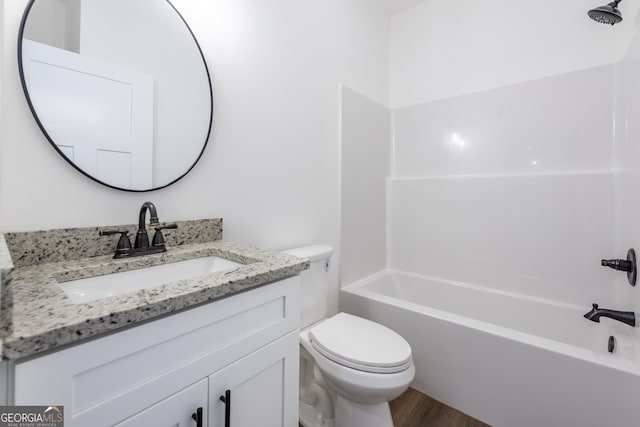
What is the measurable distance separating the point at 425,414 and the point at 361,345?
2.28 ft

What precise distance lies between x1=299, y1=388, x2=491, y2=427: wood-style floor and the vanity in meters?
0.84

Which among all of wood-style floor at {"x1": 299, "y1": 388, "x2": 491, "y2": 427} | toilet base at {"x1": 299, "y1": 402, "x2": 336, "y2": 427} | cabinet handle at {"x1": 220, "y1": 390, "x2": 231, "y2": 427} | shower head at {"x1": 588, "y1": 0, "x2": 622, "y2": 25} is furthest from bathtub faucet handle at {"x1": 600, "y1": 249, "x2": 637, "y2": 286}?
cabinet handle at {"x1": 220, "y1": 390, "x2": 231, "y2": 427}

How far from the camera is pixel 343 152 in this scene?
199 cm

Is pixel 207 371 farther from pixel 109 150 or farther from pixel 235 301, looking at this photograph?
pixel 109 150

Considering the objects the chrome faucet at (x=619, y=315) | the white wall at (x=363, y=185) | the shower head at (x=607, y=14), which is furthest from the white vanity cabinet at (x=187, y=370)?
the shower head at (x=607, y=14)

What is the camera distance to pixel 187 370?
67 centimetres

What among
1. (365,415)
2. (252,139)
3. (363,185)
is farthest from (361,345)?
(363,185)

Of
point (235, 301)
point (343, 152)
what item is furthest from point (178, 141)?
point (343, 152)

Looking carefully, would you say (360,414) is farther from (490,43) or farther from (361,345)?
(490,43)

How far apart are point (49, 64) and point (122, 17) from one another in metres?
0.31

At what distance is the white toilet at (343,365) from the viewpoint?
44.3 inches

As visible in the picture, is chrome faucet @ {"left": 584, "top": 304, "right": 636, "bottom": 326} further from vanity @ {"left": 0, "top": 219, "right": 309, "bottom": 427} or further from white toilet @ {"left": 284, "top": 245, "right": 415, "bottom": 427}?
vanity @ {"left": 0, "top": 219, "right": 309, "bottom": 427}

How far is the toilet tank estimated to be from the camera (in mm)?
1481

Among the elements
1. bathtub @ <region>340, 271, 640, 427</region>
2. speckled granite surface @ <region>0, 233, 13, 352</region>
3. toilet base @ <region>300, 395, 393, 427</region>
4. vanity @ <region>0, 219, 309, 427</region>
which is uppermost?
speckled granite surface @ <region>0, 233, 13, 352</region>
